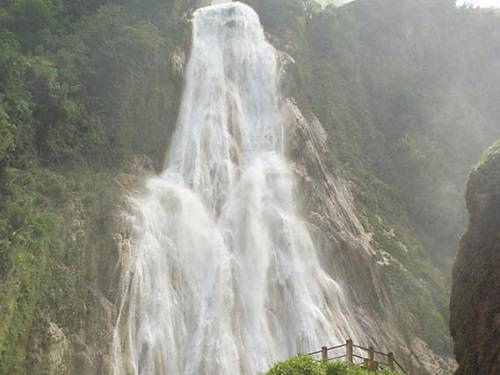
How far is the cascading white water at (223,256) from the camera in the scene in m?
19.0

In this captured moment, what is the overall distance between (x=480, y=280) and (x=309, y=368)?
4.45 meters

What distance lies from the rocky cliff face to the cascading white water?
794 cm

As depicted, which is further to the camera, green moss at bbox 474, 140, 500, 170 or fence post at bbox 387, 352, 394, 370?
fence post at bbox 387, 352, 394, 370

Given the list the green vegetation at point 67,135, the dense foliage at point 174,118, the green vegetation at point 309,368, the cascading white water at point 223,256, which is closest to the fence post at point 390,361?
the green vegetation at point 309,368

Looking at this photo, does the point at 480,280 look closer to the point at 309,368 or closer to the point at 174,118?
the point at 309,368

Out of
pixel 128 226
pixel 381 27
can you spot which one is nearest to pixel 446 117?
pixel 381 27

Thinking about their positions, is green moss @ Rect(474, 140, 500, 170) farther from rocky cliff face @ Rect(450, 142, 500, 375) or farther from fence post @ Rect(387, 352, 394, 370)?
fence post @ Rect(387, 352, 394, 370)

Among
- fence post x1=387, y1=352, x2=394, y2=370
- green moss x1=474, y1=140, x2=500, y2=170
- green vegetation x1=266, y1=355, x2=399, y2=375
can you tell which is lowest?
green vegetation x1=266, y1=355, x2=399, y2=375

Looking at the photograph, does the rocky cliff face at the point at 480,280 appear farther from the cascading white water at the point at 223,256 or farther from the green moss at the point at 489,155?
the cascading white water at the point at 223,256

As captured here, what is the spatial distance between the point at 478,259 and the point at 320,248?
12268mm

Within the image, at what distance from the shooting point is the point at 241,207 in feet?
81.8

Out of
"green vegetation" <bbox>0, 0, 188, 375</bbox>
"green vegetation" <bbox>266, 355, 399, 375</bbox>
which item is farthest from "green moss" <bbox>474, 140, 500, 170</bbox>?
"green vegetation" <bbox>0, 0, 188, 375</bbox>

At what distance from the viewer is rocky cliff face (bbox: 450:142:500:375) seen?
12.0 meters

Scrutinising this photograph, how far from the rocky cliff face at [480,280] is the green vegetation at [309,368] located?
254 centimetres
